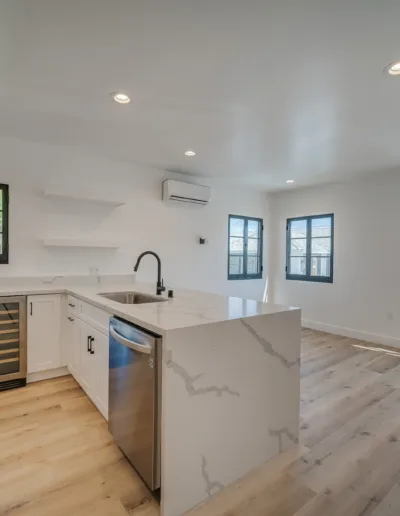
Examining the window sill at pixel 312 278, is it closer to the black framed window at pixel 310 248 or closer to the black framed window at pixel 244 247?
the black framed window at pixel 310 248

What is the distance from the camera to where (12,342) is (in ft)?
9.68

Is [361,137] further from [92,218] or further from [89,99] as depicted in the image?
[92,218]

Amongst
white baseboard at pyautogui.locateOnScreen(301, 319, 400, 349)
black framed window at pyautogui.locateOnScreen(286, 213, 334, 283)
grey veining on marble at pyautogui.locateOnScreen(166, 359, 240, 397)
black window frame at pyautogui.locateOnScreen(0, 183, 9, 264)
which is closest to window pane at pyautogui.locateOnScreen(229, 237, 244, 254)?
black framed window at pyautogui.locateOnScreen(286, 213, 334, 283)

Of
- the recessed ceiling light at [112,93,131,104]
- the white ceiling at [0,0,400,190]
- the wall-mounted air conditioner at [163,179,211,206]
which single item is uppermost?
the white ceiling at [0,0,400,190]

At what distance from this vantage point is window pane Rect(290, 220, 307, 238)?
5.72 meters

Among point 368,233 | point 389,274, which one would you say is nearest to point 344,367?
point 389,274

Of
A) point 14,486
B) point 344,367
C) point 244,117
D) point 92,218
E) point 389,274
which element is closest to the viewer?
point 14,486

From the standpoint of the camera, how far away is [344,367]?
3.64 metres

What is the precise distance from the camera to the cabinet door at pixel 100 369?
88.8 inches

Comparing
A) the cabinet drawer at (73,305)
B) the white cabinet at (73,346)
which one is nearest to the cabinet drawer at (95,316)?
the cabinet drawer at (73,305)

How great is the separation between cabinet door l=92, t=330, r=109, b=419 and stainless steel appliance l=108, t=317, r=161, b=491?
0.17 meters

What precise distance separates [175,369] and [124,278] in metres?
2.68

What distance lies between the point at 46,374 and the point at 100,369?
4.16 feet

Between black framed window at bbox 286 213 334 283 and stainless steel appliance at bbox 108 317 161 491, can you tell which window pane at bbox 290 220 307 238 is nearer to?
black framed window at bbox 286 213 334 283
